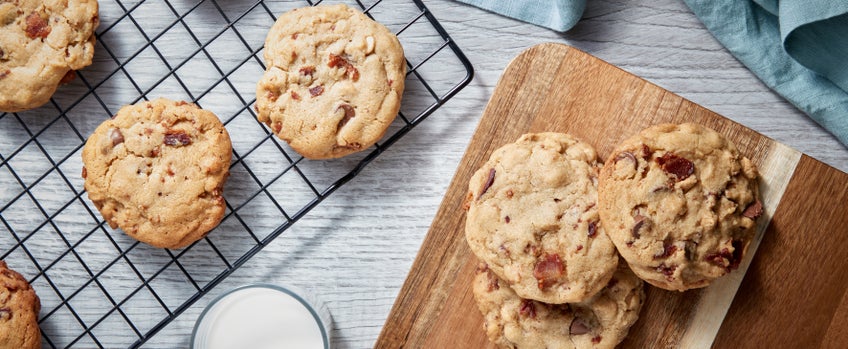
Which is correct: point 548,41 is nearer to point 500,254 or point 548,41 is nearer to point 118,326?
point 500,254

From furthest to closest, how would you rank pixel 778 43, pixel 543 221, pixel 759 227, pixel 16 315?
pixel 778 43 < pixel 16 315 < pixel 759 227 < pixel 543 221

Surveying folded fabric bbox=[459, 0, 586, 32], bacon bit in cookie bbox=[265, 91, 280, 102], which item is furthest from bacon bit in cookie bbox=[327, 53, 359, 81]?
folded fabric bbox=[459, 0, 586, 32]

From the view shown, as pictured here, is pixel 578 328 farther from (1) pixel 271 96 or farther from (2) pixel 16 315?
(2) pixel 16 315

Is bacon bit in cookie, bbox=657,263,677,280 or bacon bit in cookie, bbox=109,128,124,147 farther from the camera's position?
bacon bit in cookie, bbox=109,128,124,147

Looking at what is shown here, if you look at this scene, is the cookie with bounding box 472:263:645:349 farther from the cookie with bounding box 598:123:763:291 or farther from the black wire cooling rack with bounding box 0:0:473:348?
the black wire cooling rack with bounding box 0:0:473:348

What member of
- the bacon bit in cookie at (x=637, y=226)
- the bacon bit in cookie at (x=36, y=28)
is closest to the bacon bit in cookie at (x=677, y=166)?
the bacon bit in cookie at (x=637, y=226)

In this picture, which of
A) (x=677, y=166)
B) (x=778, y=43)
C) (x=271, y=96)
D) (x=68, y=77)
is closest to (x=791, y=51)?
(x=778, y=43)

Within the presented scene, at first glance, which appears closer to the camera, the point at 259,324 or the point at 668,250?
the point at 668,250
